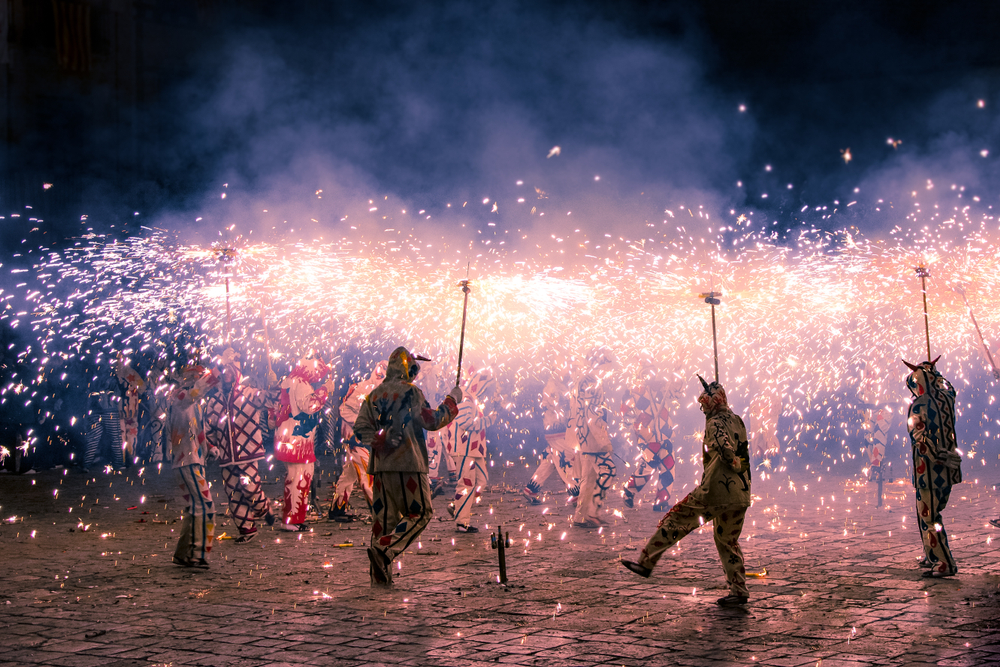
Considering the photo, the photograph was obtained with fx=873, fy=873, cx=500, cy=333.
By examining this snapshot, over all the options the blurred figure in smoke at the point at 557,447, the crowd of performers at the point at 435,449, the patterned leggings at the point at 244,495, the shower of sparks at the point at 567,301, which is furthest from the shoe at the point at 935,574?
the patterned leggings at the point at 244,495

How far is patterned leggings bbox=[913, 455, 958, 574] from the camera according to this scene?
720cm

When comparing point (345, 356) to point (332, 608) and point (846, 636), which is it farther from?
point (846, 636)

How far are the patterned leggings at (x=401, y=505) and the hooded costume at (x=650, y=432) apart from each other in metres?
6.09

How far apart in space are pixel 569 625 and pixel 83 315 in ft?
60.2

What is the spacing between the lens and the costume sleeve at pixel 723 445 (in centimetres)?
680

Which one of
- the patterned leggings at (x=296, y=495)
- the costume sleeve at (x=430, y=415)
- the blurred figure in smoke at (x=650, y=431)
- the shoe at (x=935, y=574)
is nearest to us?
the shoe at (x=935, y=574)

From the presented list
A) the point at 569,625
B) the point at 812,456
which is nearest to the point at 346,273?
the point at 569,625

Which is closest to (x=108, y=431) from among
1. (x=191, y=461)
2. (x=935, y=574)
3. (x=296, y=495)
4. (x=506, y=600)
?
(x=296, y=495)

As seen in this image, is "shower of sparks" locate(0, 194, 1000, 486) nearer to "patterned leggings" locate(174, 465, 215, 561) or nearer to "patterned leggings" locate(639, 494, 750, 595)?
"patterned leggings" locate(174, 465, 215, 561)

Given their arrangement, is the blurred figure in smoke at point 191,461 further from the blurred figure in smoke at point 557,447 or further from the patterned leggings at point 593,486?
the blurred figure in smoke at point 557,447

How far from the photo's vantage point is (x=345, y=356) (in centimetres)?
2766

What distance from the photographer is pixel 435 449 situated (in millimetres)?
15344

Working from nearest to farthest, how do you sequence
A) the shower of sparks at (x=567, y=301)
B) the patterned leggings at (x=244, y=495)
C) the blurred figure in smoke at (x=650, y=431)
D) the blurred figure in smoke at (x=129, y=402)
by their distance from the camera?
the patterned leggings at (x=244, y=495), the shower of sparks at (x=567, y=301), the blurred figure in smoke at (x=650, y=431), the blurred figure in smoke at (x=129, y=402)

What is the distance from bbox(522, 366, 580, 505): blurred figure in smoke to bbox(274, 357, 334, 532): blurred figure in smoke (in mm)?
3677
